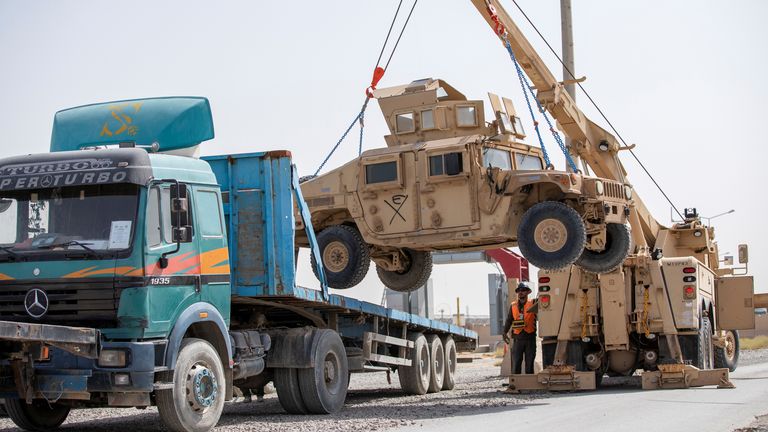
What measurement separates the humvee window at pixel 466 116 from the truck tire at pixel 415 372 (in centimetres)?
334

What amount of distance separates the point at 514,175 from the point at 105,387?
6504 mm

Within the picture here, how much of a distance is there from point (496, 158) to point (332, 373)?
3.86 meters

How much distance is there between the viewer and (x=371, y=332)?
45.8ft

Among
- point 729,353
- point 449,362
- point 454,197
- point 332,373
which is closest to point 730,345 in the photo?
point 729,353

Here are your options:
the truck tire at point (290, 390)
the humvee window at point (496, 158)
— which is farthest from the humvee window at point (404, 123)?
the truck tire at point (290, 390)

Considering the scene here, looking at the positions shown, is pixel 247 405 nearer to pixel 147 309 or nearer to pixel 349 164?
pixel 349 164

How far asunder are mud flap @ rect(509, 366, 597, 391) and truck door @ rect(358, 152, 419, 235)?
2810 millimetres

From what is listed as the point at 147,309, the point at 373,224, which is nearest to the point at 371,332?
the point at 373,224

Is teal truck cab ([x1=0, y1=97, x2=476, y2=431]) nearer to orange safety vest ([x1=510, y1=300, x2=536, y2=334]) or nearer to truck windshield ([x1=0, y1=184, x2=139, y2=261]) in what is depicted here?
truck windshield ([x1=0, y1=184, x2=139, y2=261])

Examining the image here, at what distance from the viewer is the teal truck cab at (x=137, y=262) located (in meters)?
9.20

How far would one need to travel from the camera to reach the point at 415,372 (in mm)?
15734

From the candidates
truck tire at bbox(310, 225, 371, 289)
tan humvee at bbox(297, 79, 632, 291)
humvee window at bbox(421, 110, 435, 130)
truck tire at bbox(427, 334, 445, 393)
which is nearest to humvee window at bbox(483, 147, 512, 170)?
tan humvee at bbox(297, 79, 632, 291)

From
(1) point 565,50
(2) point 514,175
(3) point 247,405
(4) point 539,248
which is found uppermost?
(1) point 565,50

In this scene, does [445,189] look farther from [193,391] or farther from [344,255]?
[193,391]
